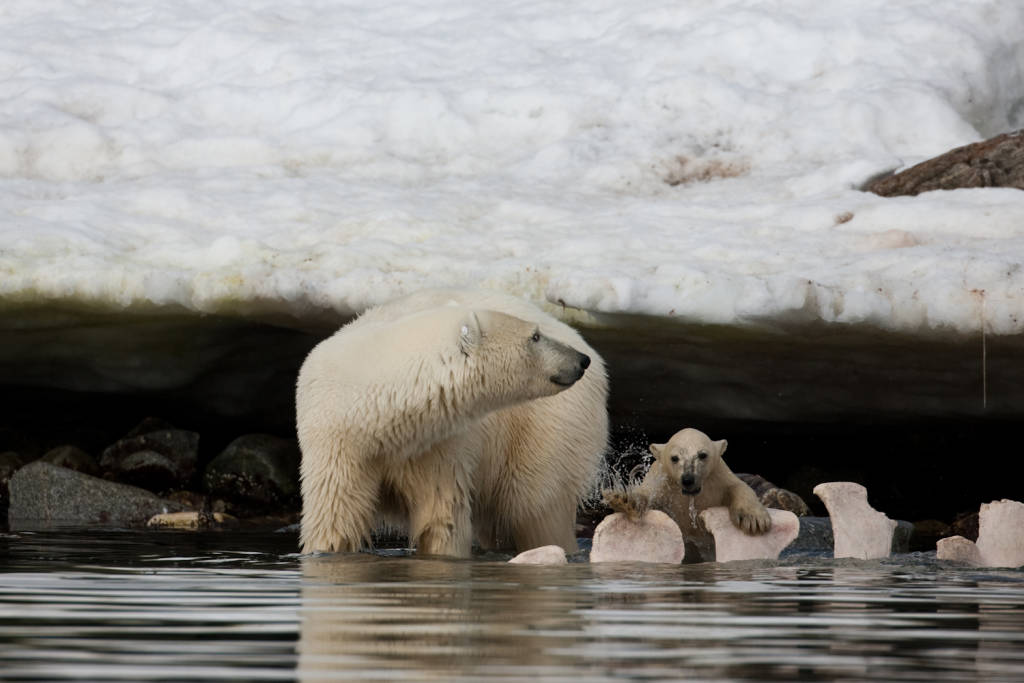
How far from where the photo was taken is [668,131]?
39.5 ft

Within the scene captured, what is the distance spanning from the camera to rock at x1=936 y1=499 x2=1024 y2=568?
625 centimetres

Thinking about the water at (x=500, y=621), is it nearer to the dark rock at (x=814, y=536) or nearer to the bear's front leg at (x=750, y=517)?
the bear's front leg at (x=750, y=517)

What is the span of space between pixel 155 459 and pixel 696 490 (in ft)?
17.3

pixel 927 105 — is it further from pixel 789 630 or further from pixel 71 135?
pixel 789 630

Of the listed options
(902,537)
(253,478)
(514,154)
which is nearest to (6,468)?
(253,478)

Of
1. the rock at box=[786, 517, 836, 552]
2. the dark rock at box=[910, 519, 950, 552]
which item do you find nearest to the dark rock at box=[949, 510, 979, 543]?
the dark rock at box=[910, 519, 950, 552]

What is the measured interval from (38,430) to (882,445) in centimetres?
732

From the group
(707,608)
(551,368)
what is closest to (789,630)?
Answer: (707,608)

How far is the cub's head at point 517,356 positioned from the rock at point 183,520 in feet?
13.8

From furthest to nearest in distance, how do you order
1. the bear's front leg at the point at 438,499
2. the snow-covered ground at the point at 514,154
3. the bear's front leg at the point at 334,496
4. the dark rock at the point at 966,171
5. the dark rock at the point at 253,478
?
the dark rock at the point at 253,478 < the dark rock at the point at 966,171 < the snow-covered ground at the point at 514,154 < the bear's front leg at the point at 438,499 < the bear's front leg at the point at 334,496

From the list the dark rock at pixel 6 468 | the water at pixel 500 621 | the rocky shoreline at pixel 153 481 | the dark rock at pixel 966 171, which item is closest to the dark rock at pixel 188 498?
the rocky shoreline at pixel 153 481

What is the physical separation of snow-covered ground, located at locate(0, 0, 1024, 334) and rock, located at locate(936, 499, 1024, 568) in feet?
7.39

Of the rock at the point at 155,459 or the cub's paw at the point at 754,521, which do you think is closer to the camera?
the cub's paw at the point at 754,521

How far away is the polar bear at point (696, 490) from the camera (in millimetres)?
7059
